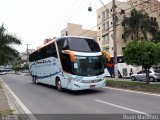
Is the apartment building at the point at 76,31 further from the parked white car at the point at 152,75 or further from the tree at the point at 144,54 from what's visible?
the tree at the point at 144,54

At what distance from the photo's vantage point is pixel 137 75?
116 ft

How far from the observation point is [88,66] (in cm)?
1820

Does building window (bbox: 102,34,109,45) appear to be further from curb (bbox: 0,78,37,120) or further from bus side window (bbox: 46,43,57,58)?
curb (bbox: 0,78,37,120)

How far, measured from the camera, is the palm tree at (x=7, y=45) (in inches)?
1591

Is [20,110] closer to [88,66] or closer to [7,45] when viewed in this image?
[88,66]

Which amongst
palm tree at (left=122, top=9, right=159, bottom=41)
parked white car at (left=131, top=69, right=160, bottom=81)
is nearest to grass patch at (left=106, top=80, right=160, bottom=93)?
parked white car at (left=131, top=69, right=160, bottom=81)

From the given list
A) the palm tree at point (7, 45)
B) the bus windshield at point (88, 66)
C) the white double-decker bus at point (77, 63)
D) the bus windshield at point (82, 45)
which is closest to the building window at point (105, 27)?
the palm tree at point (7, 45)

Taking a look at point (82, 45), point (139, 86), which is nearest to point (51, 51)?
point (82, 45)

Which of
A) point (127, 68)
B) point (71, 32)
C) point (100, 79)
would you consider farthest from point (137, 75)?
point (71, 32)

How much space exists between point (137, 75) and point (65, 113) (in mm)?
25278

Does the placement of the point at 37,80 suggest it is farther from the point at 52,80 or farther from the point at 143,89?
the point at 143,89

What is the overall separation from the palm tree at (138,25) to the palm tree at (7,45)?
993 inches

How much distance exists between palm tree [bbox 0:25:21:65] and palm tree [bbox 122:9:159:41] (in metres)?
25.2

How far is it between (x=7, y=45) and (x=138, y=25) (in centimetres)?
2829
